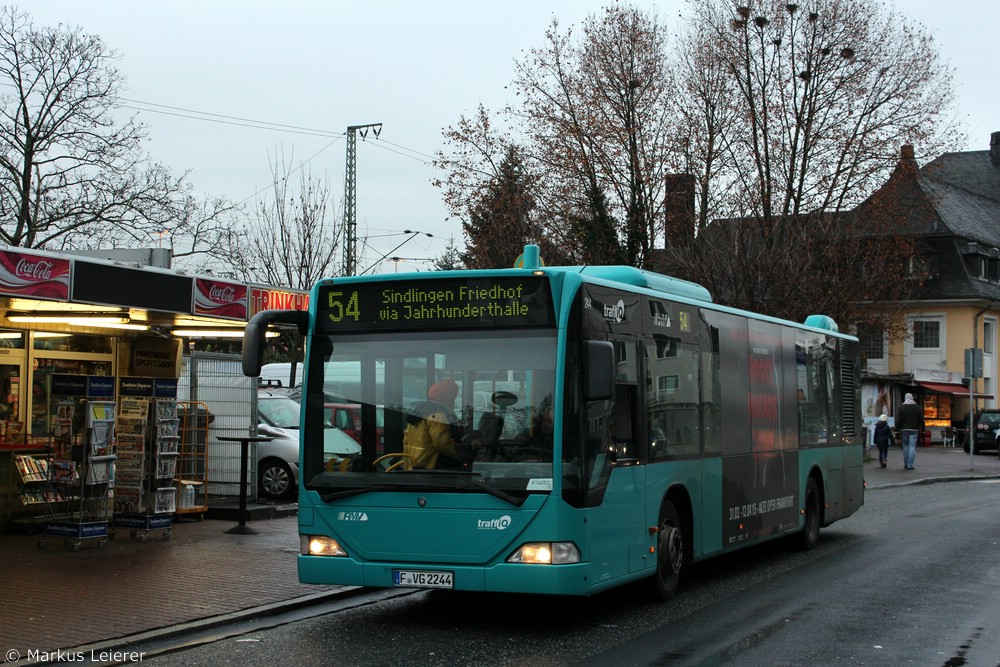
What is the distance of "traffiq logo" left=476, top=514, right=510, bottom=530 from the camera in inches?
343

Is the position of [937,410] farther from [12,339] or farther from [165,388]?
[12,339]

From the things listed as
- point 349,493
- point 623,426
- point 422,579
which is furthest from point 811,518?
point 349,493

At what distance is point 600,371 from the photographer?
8.63m

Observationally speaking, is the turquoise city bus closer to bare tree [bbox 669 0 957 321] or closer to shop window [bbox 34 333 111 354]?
shop window [bbox 34 333 111 354]

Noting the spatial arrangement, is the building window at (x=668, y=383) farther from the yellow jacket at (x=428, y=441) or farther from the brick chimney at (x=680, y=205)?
the brick chimney at (x=680, y=205)

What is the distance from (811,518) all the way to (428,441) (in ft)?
26.4

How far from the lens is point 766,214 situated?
109 feet

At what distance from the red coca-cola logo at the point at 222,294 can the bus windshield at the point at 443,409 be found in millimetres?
5174

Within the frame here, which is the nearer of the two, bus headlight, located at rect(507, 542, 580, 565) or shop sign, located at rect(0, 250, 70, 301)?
bus headlight, located at rect(507, 542, 580, 565)

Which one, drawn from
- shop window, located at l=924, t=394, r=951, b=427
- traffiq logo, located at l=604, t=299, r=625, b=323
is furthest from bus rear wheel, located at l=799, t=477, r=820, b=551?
shop window, located at l=924, t=394, r=951, b=427

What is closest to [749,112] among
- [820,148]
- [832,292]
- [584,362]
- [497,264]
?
[820,148]

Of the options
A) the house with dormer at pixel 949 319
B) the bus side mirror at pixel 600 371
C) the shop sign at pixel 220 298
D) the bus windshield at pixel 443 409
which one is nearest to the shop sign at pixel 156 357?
the shop sign at pixel 220 298

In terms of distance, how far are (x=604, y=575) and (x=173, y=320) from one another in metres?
8.04

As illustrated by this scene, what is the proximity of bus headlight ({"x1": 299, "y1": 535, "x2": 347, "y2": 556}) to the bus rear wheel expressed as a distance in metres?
7.60
